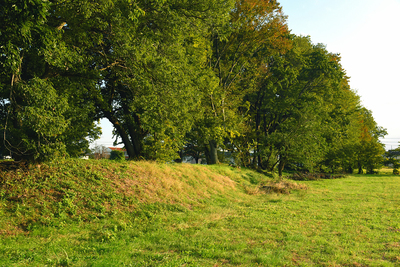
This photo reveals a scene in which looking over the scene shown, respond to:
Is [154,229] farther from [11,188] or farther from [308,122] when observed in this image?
[308,122]

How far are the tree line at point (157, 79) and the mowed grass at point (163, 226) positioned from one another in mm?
1918

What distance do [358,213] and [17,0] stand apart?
46.1ft

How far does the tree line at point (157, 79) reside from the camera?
27.5ft

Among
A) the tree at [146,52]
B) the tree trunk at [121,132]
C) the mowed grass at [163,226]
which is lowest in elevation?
the mowed grass at [163,226]

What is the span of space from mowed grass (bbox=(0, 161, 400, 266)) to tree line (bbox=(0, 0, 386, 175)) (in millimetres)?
1918

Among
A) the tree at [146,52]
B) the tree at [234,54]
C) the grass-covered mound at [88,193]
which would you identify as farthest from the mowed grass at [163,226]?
the tree at [234,54]

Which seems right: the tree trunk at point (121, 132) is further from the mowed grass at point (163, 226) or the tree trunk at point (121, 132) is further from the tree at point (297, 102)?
the tree at point (297, 102)

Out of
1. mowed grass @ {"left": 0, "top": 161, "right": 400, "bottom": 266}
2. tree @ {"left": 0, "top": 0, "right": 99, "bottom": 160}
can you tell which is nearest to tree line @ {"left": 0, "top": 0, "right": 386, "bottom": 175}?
tree @ {"left": 0, "top": 0, "right": 99, "bottom": 160}

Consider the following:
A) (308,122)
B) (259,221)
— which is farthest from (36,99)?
(308,122)

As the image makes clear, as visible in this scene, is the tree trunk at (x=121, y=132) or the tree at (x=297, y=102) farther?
the tree at (x=297, y=102)

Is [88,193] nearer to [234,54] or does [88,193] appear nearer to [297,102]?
[234,54]

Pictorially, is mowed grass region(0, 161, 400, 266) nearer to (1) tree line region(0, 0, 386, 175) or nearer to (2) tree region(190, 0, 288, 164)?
(1) tree line region(0, 0, 386, 175)

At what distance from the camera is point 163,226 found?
29.3ft

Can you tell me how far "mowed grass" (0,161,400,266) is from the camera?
590 centimetres
